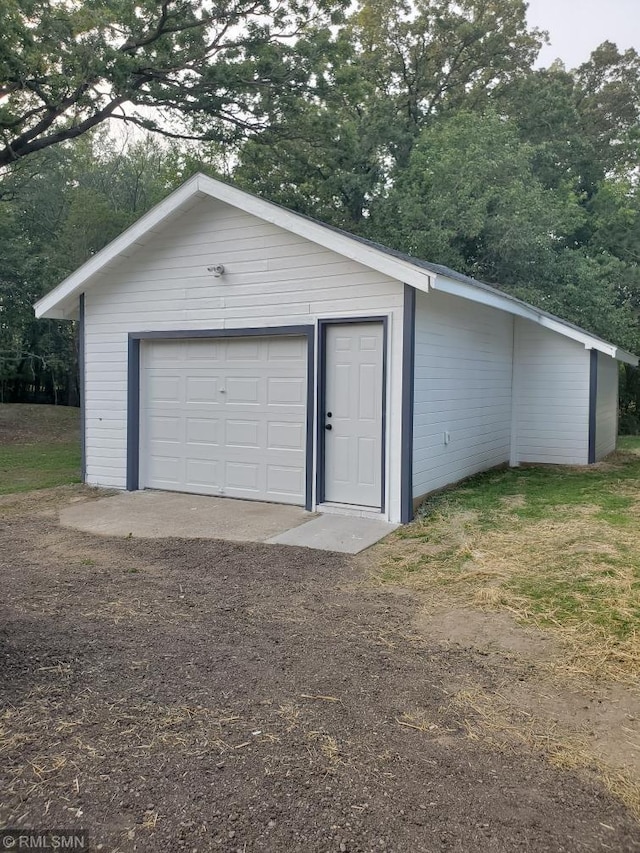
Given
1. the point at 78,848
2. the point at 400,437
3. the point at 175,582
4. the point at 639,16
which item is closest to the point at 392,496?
the point at 400,437

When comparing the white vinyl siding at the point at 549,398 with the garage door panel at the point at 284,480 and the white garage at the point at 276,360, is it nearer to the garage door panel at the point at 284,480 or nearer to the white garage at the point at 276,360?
the white garage at the point at 276,360

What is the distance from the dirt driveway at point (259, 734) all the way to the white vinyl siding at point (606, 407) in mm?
8374

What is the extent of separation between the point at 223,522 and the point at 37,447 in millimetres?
9109

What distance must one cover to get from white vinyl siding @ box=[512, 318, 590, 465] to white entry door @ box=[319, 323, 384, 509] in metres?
4.83

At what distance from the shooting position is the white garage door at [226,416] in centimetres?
767

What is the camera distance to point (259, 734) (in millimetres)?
2680

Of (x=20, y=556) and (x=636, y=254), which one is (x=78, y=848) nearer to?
(x=20, y=556)

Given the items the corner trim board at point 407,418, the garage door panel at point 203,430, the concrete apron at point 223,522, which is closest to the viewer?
the concrete apron at point 223,522

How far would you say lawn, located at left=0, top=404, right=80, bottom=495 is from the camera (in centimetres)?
984

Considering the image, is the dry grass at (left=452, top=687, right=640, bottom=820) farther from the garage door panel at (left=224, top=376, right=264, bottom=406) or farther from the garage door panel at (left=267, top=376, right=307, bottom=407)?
the garage door panel at (left=224, top=376, right=264, bottom=406)

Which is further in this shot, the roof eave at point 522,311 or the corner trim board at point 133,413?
the corner trim board at point 133,413

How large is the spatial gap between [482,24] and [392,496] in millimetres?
21226

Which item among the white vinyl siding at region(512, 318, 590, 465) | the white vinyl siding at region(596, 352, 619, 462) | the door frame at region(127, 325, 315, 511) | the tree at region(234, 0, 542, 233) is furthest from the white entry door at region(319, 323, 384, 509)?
the tree at region(234, 0, 542, 233)

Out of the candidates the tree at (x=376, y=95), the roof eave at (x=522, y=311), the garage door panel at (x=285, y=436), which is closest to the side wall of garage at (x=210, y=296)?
the roof eave at (x=522, y=311)
